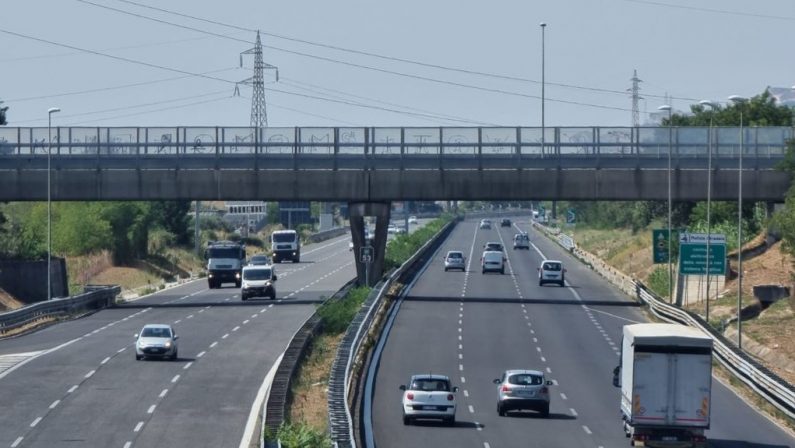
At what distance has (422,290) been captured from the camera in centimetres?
8494

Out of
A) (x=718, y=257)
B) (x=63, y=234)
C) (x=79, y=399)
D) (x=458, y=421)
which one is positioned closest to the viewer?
(x=458, y=421)

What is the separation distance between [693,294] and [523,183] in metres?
11.8

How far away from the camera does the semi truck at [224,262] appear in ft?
301

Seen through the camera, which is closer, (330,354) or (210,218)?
(330,354)

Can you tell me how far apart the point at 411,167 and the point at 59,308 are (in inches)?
731

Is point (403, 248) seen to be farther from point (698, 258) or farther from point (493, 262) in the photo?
point (698, 258)

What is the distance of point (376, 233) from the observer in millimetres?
79062

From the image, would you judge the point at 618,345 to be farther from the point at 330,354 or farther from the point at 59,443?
the point at 59,443

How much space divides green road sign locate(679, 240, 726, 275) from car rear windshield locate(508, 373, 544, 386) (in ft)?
87.4

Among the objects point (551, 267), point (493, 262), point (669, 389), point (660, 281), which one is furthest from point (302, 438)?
point (493, 262)

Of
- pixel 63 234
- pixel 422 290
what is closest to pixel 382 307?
pixel 422 290

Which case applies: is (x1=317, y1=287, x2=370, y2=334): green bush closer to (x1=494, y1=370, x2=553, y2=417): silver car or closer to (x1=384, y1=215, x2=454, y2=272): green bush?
(x1=494, y1=370, x2=553, y2=417): silver car

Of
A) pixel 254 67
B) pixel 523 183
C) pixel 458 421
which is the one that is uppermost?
pixel 254 67

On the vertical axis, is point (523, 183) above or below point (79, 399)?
above
